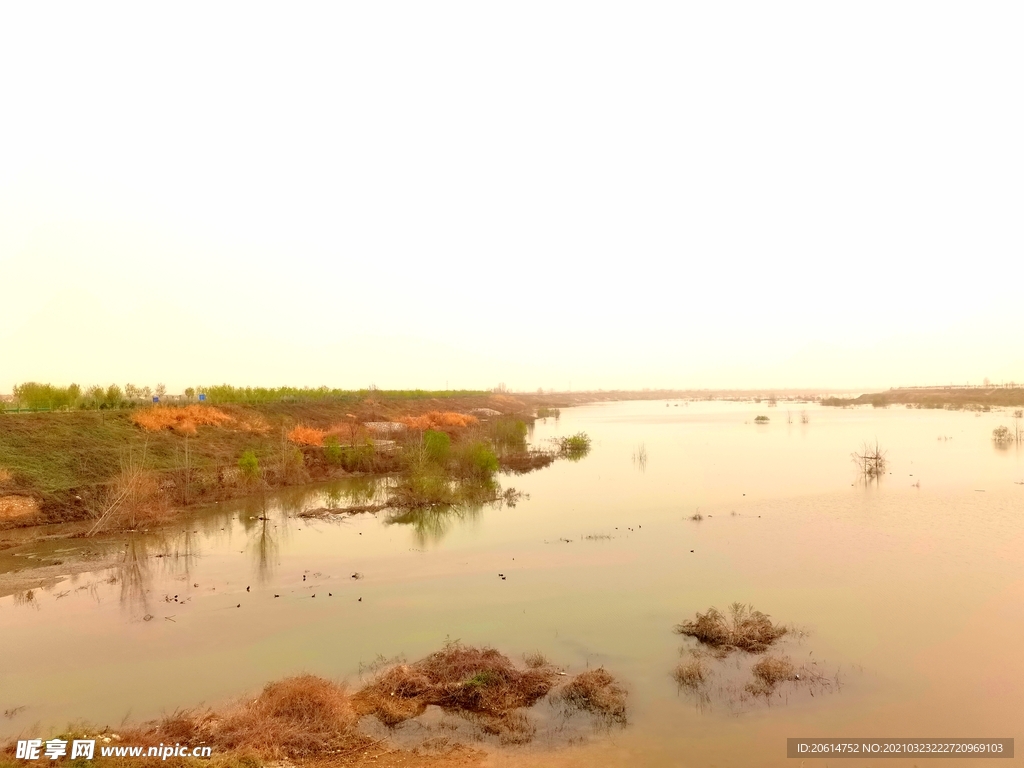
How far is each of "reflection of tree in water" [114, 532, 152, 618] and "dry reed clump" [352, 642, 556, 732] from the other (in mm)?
6913

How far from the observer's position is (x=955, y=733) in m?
7.73

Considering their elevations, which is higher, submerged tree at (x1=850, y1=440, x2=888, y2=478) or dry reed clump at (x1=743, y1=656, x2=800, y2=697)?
submerged tree at (x1=850, y1=440, x2=888, y2=478)

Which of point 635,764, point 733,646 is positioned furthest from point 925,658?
point 635,764

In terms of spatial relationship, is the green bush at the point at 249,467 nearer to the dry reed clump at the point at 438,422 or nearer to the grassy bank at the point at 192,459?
the grassy bank at the point at 192,459

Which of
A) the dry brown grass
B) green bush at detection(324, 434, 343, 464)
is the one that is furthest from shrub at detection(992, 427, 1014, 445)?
the dry brown grass

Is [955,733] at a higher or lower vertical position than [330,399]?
lower

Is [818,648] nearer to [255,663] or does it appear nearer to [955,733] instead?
[955,733]

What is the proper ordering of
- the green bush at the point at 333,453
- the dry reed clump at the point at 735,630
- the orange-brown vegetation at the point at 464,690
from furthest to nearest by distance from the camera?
the green bush at the point at 333,453 → the dry reed clump at the point at 735,630 → the orange-brown vegetation at the point at 464,690

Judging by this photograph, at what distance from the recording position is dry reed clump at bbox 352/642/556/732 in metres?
8.05

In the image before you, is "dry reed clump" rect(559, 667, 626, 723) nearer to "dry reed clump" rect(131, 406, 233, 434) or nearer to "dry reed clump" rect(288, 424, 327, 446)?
"dry reed clump" rect(288, 424, 327, 446)

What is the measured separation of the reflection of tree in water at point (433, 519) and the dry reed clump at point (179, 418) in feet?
45.1

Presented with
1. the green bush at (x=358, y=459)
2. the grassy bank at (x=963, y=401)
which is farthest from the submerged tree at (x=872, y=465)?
the grassy bank at (x=963, y=401)

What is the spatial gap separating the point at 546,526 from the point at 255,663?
37.2 ft

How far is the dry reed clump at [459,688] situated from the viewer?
8055mm
